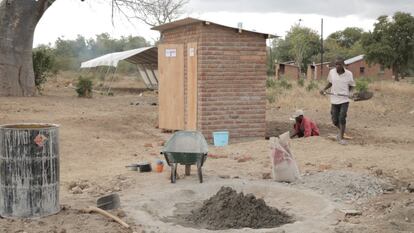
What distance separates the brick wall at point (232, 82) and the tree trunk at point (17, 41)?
38.4 feet

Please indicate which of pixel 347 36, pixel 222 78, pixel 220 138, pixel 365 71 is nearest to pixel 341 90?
pixel 222 78

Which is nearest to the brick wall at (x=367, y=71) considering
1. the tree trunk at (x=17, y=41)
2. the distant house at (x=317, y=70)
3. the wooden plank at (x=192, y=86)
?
the distant house at (x=317, y=70)

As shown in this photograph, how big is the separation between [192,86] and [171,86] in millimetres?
1147

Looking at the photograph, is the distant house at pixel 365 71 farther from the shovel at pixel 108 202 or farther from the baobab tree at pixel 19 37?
the shovel at pixel 108 202

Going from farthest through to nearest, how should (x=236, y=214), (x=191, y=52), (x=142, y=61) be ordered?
(x=142, y=61), (x=191, y=52), (x=236, y=214)

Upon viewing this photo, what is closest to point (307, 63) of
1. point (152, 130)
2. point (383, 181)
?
point (152, 130)

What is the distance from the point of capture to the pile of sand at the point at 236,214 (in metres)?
5.94

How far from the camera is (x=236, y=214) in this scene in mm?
6035

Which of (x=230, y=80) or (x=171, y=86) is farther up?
(x=230, y=80)

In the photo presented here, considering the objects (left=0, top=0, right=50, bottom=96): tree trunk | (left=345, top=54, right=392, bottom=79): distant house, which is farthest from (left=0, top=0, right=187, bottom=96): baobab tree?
(left=345, top=54, right=392, bottom=79): distant house

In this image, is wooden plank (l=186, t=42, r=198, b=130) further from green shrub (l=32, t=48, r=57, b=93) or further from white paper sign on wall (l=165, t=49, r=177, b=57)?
green shrub (l=32, t=48, r=57, b=93)

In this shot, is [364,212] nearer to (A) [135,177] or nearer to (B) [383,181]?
(B) [383,181]

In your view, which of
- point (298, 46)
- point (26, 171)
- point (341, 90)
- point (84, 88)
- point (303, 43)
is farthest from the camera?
point (303, 43)

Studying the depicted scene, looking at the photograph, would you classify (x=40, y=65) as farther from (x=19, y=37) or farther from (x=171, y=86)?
(x=171, y=86)
